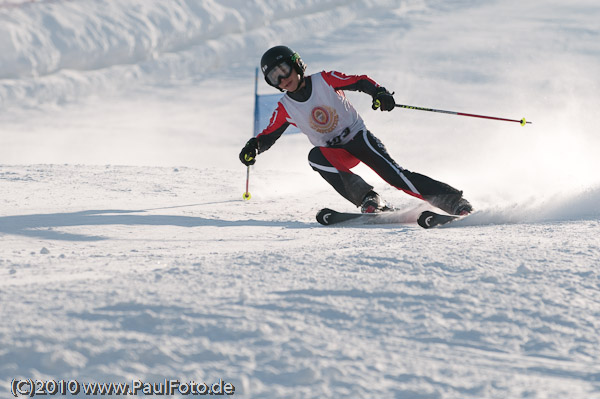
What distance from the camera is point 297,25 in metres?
13.8

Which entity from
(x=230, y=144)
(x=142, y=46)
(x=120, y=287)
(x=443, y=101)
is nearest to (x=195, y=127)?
(x=230, y=144)

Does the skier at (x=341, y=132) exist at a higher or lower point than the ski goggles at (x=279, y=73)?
lower

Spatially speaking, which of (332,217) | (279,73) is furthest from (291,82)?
(332,217)

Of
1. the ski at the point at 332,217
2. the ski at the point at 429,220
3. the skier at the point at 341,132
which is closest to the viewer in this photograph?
the ski at the point at 429,220

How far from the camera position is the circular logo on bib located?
414 cm

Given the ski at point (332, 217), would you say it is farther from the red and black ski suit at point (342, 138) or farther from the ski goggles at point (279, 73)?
the ski goggles at point (279, 73)

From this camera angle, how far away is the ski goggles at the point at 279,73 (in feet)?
13.0

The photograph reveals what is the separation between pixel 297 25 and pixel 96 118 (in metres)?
4.81

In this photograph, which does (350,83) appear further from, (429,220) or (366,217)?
(429,220)

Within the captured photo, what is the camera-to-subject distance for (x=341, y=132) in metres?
4.22

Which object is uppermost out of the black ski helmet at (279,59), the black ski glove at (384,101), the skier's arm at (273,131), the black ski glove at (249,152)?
the black ski helmet at (279,59)

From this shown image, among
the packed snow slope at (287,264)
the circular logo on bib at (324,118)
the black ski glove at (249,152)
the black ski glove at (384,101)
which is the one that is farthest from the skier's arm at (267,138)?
the black ski glove at (384,101)

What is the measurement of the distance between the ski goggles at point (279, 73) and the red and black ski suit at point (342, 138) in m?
0.14

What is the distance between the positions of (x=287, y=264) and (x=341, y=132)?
1973 millimetres
